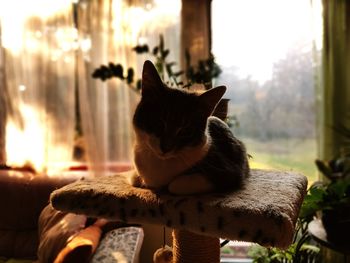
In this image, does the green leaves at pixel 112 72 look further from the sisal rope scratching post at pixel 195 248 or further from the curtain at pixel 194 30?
the sisal rope scratching post at pixel 195 248

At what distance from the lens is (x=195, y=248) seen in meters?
0.99

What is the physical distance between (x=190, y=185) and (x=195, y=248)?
0.81 feet

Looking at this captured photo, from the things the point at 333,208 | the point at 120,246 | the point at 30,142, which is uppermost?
the point at 30,142

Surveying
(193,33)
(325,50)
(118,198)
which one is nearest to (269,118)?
(325,50)

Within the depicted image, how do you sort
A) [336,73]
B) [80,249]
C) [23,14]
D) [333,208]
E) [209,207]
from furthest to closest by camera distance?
[23,14], [336,73], [333,208], [80,249], [209,207]

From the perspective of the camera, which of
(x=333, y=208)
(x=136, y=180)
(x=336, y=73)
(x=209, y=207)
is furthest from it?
(x=336, y=73)

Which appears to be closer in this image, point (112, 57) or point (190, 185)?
point (190, 185)

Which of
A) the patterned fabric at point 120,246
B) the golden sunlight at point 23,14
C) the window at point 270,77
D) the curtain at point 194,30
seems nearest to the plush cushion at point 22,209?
the patterned fabric at point 120,246

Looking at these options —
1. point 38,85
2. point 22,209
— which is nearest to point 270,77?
point 38,85

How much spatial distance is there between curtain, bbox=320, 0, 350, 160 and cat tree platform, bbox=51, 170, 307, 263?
3.91ft

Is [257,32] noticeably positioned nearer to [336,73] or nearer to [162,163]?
[336,73]

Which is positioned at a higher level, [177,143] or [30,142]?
[177,143]

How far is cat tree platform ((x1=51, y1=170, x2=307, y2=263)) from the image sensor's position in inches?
28.6

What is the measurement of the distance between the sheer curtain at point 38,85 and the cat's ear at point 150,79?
4.99 feet
